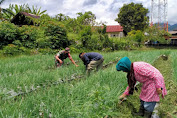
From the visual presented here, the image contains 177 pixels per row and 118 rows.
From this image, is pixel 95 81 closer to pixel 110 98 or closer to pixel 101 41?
pixel 110 98

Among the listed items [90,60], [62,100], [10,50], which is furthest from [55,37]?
[62,100]

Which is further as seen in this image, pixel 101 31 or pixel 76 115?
pixel 101 31

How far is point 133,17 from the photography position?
24.2 m

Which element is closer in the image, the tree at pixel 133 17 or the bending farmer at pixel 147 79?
the bending farmer at pixel 147 79

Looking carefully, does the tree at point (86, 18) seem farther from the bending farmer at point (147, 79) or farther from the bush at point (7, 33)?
the bending farmer at point (147, 79)

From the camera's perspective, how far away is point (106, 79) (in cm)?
294

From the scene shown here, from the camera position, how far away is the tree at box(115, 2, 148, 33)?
24062 mm

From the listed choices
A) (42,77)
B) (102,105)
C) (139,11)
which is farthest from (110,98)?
(139,11)

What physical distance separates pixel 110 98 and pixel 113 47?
1107 cm

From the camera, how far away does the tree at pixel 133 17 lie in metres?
24.1

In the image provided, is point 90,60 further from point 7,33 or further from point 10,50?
point 7,33

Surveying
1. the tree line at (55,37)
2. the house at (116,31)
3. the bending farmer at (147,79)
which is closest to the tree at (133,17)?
the house at (116,31)

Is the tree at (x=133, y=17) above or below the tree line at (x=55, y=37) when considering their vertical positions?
above

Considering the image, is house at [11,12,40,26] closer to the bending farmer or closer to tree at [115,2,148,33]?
the bending farmer
